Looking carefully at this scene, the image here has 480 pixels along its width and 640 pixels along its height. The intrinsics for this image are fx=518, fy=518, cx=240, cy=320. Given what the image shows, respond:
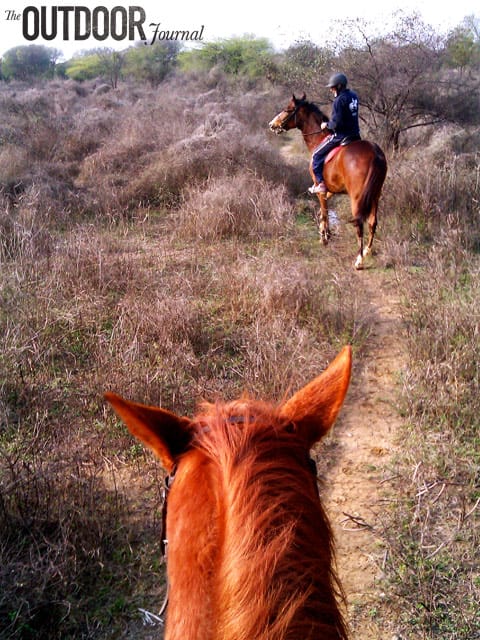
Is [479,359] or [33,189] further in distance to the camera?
[33,189]

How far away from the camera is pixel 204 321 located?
4770 mm

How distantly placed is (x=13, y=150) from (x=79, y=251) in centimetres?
638

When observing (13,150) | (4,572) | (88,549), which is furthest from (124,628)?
(13,150)

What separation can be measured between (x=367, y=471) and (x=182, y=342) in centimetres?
182

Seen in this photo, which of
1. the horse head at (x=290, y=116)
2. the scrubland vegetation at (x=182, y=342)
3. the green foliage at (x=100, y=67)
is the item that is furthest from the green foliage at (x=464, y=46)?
the green foliage at (x=100, y=67)

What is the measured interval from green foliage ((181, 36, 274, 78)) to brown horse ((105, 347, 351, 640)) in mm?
28181

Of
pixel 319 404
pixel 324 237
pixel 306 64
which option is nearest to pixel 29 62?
pixel 306 64

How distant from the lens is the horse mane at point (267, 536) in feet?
2.62

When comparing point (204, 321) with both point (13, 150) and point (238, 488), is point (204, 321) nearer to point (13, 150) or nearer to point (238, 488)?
point (238, 488)

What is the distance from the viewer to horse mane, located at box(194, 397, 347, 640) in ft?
2.62

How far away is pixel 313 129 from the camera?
27.2 ft

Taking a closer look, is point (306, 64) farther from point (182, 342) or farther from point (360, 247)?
point (182, 342)

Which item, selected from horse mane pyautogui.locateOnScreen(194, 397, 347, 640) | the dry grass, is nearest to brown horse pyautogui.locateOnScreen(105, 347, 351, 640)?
horse mane pyautogui.locateOnScreen(194, 397, 347, 640)

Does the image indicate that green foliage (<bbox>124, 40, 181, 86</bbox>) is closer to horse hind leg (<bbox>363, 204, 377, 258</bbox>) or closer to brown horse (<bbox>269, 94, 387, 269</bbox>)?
brown horse (<bbox>269, 94, 387, 269</bbox>)
